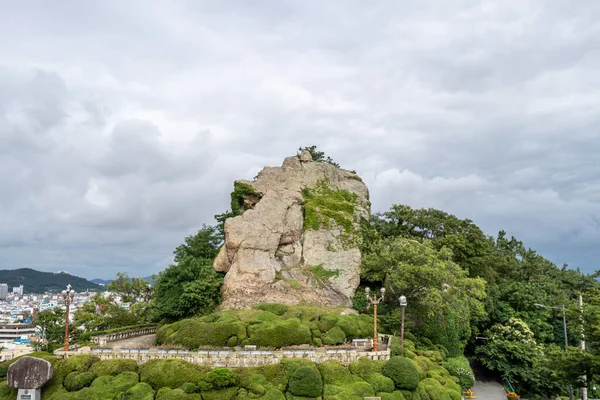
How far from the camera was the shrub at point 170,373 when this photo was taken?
20734 millimetres

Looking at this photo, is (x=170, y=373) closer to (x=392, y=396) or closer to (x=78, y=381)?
(x=78, y=381)

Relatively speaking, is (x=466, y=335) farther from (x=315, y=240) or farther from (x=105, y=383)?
(x=105, y=383)

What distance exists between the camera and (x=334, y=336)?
26594 millimetres

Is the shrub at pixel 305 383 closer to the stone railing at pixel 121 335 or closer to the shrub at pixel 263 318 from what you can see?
the shrub at pixel 263 318

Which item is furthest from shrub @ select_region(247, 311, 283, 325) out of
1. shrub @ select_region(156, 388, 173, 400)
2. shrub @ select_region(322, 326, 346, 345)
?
shrub @ select_region(156, 388, 173, 400)

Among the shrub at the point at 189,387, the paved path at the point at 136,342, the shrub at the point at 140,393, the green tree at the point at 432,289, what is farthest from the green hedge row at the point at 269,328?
the shrub at the point at 140,393

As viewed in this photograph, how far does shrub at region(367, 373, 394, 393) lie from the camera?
21.3 m

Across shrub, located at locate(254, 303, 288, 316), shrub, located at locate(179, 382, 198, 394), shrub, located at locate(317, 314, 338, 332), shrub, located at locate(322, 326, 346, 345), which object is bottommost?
shrub, located at locate(179, 382, 198, 394)

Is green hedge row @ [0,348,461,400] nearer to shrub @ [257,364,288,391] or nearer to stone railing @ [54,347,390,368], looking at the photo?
shrub @ [257,364,288,391]

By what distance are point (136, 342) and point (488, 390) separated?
2572cm

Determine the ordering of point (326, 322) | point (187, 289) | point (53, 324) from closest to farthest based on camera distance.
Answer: point (326, 322)
point (187, 289)
point (53, 324)

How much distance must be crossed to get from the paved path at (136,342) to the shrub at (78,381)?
5172 mm

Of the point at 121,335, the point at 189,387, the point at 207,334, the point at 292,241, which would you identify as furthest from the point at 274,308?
the point at 121,335

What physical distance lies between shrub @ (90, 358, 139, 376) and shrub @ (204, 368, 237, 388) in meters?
4.18
